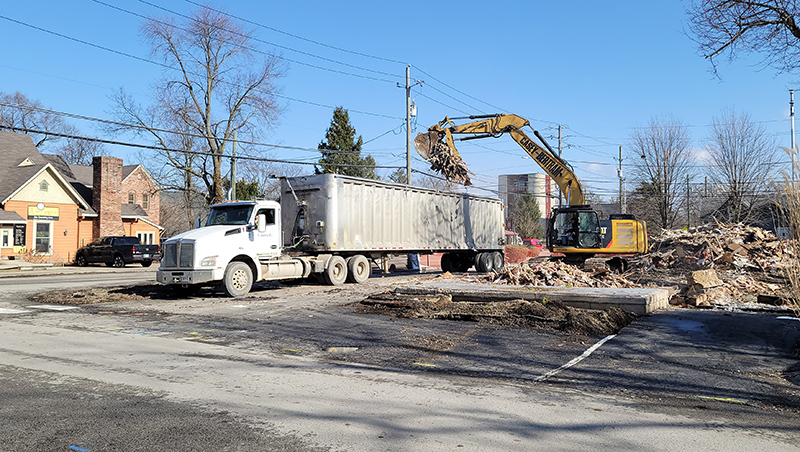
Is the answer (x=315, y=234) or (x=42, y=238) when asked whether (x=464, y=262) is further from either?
(x=42, y=238)

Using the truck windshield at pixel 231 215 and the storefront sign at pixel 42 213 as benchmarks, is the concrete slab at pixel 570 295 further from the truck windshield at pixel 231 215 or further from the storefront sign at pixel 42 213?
the storefront sign at pixel 42 213

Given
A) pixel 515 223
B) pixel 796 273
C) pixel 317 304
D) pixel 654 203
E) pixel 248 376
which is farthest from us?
pixel 515 223

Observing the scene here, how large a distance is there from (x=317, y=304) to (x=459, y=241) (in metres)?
12.1

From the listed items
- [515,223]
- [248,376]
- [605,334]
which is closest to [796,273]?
[605,334]

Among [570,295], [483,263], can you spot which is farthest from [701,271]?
[483,263]

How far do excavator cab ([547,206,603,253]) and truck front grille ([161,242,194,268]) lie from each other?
13854 mm

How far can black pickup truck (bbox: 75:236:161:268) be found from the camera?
34.6 metres

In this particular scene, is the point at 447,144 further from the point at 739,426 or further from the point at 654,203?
the point at 654,203

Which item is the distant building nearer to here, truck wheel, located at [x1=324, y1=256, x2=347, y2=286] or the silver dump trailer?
the silver dump trailer

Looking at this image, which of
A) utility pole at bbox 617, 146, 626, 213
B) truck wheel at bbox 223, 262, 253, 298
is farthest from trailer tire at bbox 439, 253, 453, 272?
utility pole at bbox 617, 146, 626, 213

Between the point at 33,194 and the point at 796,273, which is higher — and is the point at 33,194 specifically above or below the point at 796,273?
above

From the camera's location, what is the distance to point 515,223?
76.4 meters

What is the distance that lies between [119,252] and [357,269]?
20.6 m

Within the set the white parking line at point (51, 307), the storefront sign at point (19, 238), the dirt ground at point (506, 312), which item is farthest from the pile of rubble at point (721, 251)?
the storefront sign at point (19, 238)
